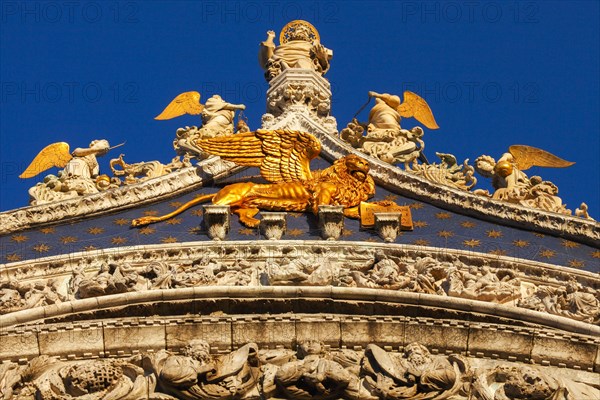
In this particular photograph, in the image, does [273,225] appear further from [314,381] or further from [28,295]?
[314,381]

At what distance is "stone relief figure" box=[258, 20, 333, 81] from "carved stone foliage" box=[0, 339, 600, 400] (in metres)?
9.73

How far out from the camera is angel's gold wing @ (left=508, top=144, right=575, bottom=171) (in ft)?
87.5

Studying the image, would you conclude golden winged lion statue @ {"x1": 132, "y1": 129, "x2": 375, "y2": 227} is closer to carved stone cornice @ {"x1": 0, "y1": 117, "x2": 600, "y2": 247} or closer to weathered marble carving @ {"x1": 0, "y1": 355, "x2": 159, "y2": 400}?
carved stone cornice @ {"x1": 0, "y1": 117, "x2": 600, "y2": 247}

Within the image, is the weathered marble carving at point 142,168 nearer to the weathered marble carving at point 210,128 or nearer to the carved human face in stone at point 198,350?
the weathered marble carving at point 210,128

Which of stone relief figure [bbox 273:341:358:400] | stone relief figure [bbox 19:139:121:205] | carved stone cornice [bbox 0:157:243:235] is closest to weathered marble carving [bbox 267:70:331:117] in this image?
carved stone cornice [bbox 0:157:243:235]

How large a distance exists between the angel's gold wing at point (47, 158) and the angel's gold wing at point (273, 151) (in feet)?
6.60

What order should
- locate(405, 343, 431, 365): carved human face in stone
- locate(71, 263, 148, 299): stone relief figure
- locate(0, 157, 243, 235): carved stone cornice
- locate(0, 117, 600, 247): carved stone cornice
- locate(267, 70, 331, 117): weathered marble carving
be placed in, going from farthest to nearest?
locate(267, 70, 331, 117): weathered marble carving, locate(0, 157, 243, 235): carved stone cornice, locate(0, 117, 600, 247): carved stone cornice, locate(71, 263, 148, 299): stone relief figure, locate(405, 343, 431, 365): carved human face in stone

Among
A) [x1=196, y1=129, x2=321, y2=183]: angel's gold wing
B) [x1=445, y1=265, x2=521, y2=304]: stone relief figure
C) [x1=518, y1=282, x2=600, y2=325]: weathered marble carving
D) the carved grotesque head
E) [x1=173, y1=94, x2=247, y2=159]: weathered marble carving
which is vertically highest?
[x1=173, y1=94, x2=247, y2=159]: weathered marble carving

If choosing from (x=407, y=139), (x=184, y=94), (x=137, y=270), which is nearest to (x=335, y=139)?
(x=407, y=139)

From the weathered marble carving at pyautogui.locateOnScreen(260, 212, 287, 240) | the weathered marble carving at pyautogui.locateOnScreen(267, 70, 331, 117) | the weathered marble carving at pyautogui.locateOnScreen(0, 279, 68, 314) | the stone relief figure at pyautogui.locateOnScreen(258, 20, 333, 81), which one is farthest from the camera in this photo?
the stone relief figure at pyautogui.locateOnScreen(258, 20, 333, 81)

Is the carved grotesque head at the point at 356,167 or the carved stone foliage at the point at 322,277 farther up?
the carved grotesque head at the point at 356,167

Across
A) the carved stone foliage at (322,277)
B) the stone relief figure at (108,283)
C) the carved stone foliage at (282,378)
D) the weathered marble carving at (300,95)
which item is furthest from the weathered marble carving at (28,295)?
the weathered marble carving at (300,95)

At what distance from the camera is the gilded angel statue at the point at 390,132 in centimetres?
2684

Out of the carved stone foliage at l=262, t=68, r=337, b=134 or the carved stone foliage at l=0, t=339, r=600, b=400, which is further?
the carved stone foliage at l=262, t=68, r=337, b=134
